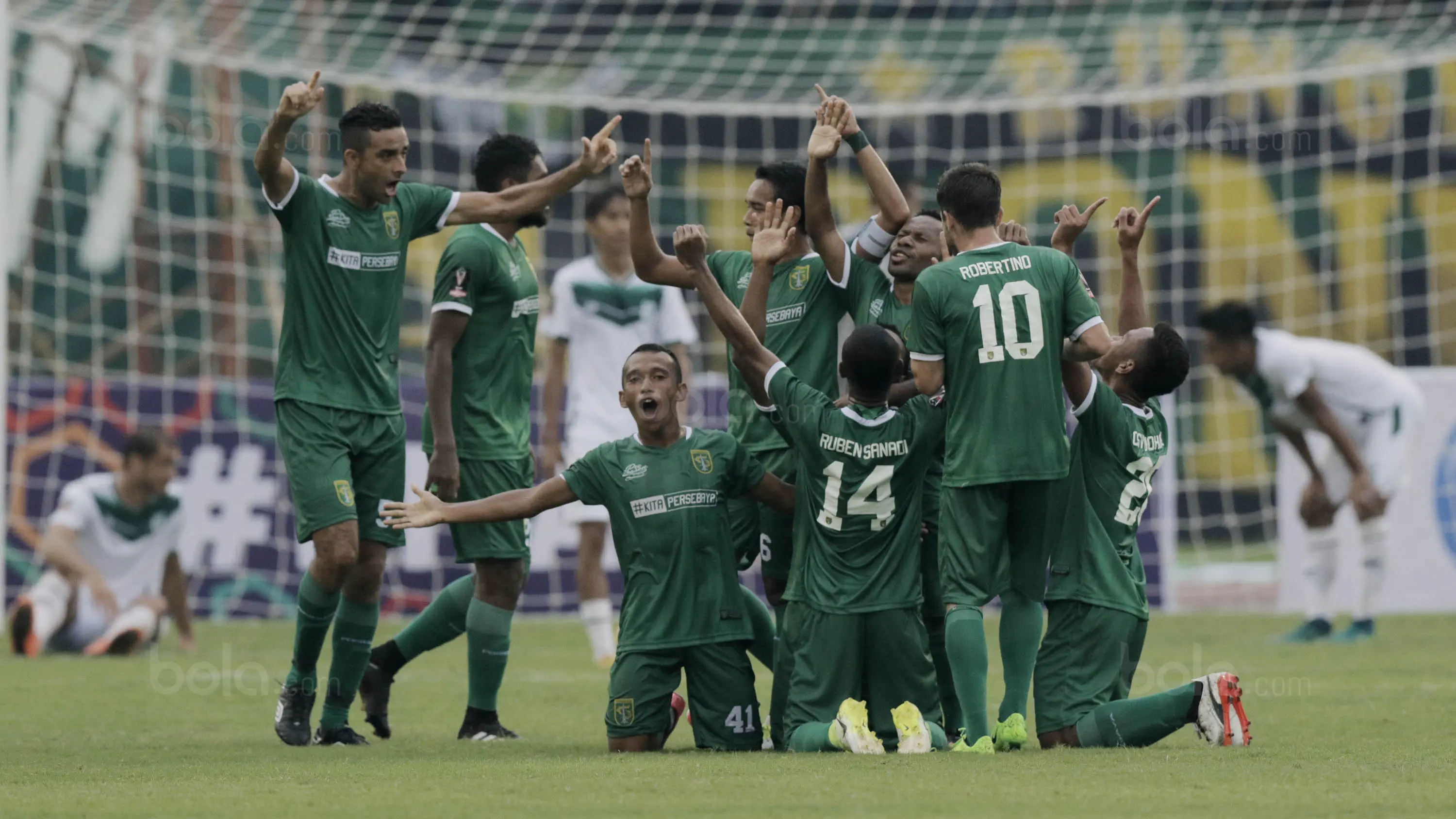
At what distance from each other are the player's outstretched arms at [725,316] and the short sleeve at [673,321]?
3.48m

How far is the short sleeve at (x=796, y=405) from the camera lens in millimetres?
6246

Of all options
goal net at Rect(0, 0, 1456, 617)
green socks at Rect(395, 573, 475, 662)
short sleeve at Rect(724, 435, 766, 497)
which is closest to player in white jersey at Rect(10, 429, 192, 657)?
goal net at Rect(0, 0, 1456, 617)

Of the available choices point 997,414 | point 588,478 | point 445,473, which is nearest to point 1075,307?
point 997,414

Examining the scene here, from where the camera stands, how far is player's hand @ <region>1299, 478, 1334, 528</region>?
12.2 meters

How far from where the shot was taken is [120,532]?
1164 cm

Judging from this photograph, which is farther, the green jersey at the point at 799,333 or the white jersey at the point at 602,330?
the white jersey at the point at 602,330

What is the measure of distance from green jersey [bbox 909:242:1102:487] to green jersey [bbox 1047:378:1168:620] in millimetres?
279

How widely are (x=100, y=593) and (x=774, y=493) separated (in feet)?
18.9

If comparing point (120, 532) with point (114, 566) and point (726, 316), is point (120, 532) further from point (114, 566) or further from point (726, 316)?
point (726, 316)

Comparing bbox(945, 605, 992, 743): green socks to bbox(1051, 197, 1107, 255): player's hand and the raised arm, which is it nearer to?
the raised arm

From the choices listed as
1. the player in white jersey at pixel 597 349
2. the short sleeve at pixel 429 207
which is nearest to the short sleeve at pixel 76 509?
the player in white jersey at pixel 597 349

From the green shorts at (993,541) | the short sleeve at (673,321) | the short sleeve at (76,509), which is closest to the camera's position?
the green shorts at (993,541)

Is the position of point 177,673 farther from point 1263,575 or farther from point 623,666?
point 1263,575

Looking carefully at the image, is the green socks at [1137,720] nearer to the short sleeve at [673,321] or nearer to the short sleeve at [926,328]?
the short sleeve at [926,328]
